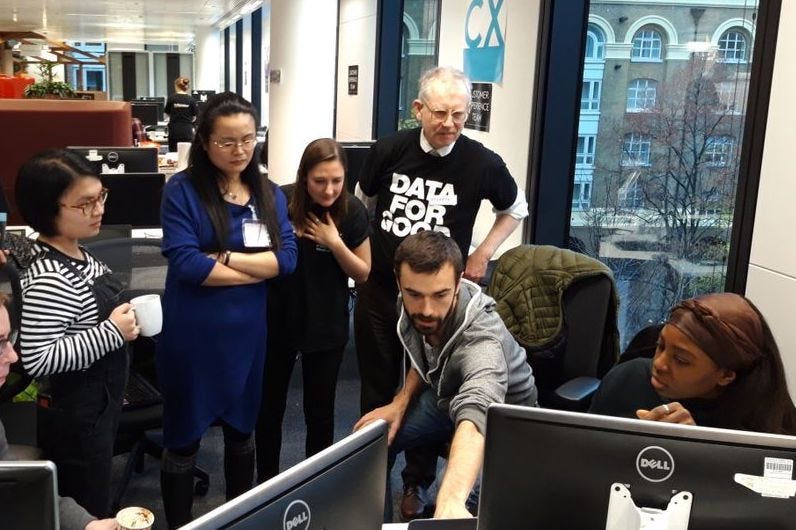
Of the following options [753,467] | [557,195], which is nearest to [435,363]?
[753,467]

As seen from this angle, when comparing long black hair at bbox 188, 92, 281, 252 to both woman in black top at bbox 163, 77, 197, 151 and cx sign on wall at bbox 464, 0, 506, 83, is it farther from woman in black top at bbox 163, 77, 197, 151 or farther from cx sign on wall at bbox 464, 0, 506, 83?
woman in black top at bbox 163, 77, 197, 151

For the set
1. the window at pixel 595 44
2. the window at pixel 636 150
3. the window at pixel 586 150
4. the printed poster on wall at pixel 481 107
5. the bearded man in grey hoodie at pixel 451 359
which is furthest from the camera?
the printed poster on wall at pixel 481 107

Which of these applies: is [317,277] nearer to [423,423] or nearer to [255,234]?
[255,234]

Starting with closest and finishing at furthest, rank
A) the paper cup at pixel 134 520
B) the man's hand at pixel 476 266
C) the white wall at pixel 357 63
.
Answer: the paper cup at pixel 134 520 → the man's hand at pixel 476 266 → the white wall at pixel 357 63

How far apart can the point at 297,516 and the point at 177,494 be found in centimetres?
160

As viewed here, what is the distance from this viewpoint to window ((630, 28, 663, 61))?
3084 millimetres

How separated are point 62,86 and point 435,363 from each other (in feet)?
20.0

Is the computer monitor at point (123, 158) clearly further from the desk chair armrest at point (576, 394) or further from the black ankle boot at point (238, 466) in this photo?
the desk chair armrest at point (576, 394)

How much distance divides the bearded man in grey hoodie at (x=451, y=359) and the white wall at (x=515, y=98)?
1792 millimetres

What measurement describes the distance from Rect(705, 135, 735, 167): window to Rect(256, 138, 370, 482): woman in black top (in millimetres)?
1273

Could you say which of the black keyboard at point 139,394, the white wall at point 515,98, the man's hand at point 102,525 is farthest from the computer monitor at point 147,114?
the man's hand at point 102,525

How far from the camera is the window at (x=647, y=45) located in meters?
3.08

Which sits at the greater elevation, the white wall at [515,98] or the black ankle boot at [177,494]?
the white wall at [515,98]

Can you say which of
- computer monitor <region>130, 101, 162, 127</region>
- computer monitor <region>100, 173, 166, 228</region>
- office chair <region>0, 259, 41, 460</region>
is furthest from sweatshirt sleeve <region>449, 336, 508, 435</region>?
computer monitor <region>130, 101, 162, 127</region>
